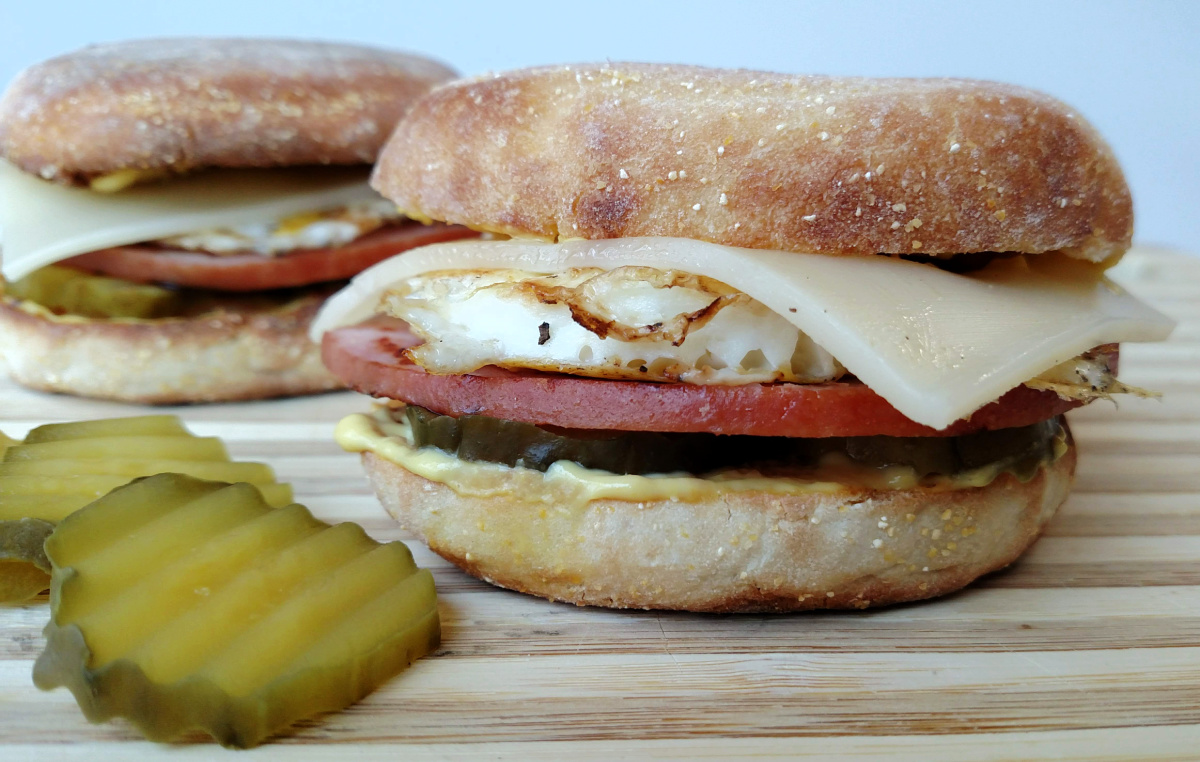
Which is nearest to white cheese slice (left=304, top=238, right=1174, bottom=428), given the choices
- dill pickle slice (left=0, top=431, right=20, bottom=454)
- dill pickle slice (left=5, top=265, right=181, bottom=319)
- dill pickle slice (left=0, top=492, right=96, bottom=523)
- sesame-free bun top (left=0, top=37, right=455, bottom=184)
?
dill pickle slice (left=0, top=492, right=96, bottom=523)

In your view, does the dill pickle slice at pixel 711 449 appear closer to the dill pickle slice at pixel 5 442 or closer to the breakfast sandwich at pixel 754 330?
the breakfast sandwich at pixel 754 330

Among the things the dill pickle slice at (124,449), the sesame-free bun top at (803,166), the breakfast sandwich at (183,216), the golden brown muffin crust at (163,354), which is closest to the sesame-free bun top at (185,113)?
the breakfast sandwich at (183,216)

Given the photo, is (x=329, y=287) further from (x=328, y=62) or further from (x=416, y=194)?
(x=416, y=194)

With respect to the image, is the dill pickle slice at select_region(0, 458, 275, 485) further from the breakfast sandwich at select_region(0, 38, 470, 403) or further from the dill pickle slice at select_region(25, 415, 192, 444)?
the breakfast sandwich at select_region(0, 38, 470, 403)

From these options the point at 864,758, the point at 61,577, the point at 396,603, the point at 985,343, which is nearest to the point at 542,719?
the point at 396,603

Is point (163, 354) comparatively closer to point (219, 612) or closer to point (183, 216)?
point (183, 216)
